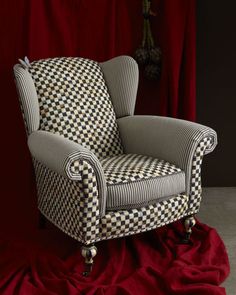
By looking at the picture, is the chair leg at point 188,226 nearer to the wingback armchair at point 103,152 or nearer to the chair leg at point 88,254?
the wingback armchair at point 103,152

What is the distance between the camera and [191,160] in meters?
2.35

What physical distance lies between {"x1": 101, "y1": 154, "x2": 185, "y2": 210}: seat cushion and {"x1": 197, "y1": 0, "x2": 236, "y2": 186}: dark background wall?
988 mm

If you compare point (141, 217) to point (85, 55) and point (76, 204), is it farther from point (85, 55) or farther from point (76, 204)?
point (85, 55)

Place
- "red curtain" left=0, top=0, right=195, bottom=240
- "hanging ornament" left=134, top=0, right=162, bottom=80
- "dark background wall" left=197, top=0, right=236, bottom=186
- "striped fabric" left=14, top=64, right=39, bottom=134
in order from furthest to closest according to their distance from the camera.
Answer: "dark background wall" left=197, top=0, right=236, bottom=186 < "hanging ornament" left=134, top=0, right=162, bottom=80 < "red curtain" left=0, top=0, right=195, bottom=240 < "striped fabric" left=14, top=64, right=39, bottom=134

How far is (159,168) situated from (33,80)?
2.69ft

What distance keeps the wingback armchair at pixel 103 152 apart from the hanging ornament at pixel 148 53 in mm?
266

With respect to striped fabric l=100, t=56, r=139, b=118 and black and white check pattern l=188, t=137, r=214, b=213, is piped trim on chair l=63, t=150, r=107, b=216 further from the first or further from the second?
striped fabric l=100, t=56, r=139, b=118

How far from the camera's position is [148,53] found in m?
3.02

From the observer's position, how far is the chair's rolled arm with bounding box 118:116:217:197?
2.35 meters

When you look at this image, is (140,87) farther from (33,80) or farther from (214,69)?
(33,80)

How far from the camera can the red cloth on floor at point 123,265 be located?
2064mm

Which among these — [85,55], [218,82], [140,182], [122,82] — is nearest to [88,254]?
[140,182]

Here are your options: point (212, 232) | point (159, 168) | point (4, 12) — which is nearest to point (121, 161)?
point (159, 168)

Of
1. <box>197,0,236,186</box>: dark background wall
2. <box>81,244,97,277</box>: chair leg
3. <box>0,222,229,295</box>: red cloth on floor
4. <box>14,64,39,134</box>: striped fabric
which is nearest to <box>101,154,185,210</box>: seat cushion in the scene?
<box>81,244,97,277</box>: chair leg
